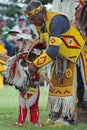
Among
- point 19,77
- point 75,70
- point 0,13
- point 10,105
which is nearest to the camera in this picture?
point 19,77

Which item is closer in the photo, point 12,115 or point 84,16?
point 84,16

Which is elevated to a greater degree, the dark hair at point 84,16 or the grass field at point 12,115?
the dark hair at point 84,16

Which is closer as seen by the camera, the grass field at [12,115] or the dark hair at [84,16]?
the grass field at [12,115]

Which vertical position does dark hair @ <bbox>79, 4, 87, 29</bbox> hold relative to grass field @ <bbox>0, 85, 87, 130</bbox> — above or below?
above

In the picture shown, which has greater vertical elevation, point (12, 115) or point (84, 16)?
point (84, 16)

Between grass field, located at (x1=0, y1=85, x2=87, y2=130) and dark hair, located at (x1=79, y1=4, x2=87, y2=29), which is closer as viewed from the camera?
grass field, located at (x1=0, y1=85, x2=87, y2=130)

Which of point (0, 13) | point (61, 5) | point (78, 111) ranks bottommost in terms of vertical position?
point (78, 111)

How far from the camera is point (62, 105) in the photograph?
7047mm

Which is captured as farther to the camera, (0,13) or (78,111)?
(0,13)

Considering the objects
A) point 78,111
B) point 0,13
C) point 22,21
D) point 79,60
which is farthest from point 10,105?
point 0,13

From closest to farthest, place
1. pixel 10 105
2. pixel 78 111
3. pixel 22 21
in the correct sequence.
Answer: pixel 78 111, pixel 10 105, pixel 22 21

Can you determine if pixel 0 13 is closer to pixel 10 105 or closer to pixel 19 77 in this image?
pixel 10 105

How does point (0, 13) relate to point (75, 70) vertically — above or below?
above

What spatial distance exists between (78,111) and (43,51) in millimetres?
1267
